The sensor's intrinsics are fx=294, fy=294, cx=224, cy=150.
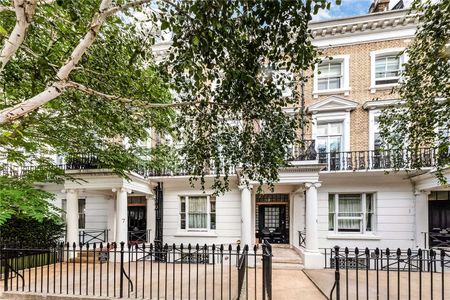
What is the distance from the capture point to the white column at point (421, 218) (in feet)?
40.2

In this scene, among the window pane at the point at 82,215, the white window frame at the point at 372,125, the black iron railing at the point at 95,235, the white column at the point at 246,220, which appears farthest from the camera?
the window pane at the point at 82,215

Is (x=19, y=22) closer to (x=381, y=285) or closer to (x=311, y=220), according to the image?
(x=381, y=285)

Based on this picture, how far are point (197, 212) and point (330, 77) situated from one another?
915 cm

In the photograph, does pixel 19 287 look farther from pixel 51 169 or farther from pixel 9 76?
pixel 9 76

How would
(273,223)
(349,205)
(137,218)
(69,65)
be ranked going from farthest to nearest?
(137,218), (273,223), (349,205), (69,65)

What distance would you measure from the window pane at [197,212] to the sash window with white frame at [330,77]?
7.92 m

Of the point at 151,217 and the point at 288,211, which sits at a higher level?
the point at 288,211

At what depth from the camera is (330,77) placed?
1393 cm

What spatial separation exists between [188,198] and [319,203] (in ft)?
20.6

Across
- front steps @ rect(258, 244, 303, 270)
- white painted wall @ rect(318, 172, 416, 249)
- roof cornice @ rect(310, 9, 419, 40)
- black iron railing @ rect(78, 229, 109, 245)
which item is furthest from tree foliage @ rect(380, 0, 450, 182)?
black iron railing @ rect(78, 229, 109, 245)

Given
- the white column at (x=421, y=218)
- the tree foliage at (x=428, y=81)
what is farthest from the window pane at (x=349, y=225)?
the tree foliage at (x=428, y=81)

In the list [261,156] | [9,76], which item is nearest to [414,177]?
[261,156]

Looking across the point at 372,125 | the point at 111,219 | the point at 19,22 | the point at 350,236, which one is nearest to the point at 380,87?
the point at 372,125

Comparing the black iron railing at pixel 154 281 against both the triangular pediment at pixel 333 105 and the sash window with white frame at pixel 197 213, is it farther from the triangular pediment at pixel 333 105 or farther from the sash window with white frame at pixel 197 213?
the triangular pediment at pixel 333 105
